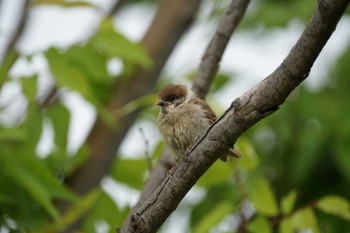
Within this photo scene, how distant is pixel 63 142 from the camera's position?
4.29 meters

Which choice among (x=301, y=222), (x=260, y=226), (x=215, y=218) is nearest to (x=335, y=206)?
(x=301, y=222)

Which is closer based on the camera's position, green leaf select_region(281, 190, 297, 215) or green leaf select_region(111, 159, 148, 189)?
green leaf select_region(281, 190, 297, 215)

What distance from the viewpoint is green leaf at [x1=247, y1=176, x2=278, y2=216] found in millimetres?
3904

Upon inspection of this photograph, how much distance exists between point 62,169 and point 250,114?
2.18 meters

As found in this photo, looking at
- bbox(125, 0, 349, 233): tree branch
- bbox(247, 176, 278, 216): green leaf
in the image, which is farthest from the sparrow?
bbox(125, 0, 349, 233): tree branch

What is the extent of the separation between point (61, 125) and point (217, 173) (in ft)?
3.10

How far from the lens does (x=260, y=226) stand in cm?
380

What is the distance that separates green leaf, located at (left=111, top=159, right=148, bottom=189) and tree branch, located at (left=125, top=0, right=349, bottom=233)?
Result: 141 cm

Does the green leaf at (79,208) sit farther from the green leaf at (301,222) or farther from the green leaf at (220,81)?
the green leaf at (220,81)

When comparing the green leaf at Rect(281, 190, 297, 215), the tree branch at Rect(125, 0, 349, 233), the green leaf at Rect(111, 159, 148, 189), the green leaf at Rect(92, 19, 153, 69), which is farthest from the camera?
the green leaf at Rect(111, 159, 148, 189)

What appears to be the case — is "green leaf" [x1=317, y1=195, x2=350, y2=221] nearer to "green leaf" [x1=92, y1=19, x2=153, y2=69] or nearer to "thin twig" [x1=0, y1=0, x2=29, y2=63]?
"green leaf" [x1=92, y1=19, x2=153, y2=69]

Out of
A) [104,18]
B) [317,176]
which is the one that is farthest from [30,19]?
[317,176]

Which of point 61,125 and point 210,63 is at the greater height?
point 210,63

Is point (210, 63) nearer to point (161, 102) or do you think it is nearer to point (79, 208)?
point (161, 102)
